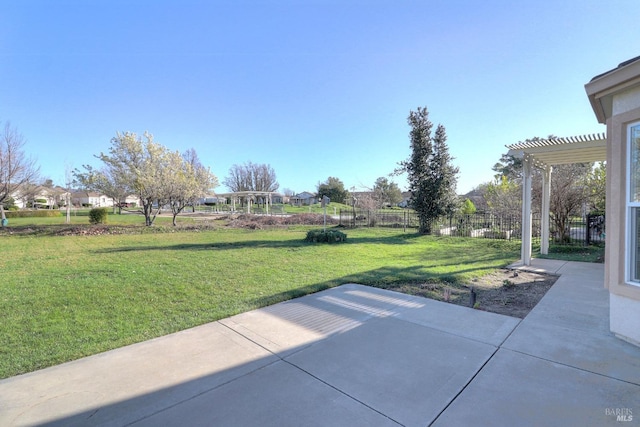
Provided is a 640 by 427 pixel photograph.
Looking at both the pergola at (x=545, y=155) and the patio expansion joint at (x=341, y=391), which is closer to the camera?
the patio expansion joint at (x=341, y=391)

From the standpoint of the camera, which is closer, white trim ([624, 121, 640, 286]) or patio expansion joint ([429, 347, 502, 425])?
patio expansion joint ([429, 347, 502, 425])

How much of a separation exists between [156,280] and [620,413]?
6928 mm

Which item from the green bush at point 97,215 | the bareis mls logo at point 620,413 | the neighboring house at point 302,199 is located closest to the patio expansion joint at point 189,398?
the bareis mls logo at point 620,413

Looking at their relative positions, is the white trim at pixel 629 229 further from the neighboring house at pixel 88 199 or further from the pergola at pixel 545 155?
the neighboring house at pixel 88 199

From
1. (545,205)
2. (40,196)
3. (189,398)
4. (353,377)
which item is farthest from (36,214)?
(545,205)

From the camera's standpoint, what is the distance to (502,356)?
302 centimetres

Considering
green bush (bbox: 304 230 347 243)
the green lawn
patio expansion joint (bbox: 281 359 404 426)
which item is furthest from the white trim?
green bush (bbox: 304 230 347 243)

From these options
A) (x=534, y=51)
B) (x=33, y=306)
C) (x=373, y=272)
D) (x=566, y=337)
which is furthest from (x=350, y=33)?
(x=33, y=306)

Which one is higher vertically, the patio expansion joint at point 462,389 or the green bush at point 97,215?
the green bush at point 97,215

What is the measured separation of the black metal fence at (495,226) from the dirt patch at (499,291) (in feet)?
21.2

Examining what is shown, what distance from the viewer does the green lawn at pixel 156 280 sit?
142 inches

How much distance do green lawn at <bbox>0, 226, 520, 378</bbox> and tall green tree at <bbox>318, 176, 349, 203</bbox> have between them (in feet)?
140

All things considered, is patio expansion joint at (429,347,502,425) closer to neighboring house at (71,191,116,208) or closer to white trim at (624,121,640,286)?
white trim at (624,121,640,286)

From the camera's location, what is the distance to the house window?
325cm
